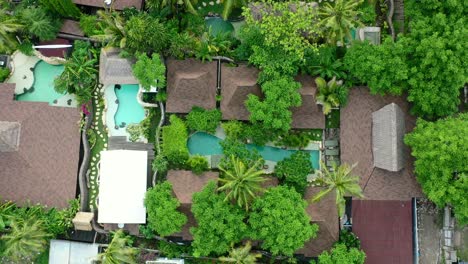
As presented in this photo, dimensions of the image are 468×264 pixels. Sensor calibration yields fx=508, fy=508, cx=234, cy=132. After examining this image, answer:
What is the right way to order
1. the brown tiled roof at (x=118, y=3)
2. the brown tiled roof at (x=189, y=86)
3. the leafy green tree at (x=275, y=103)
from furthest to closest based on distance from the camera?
the brown tiled roof at (x=118, y=3)
the brown tiled roof at (x=189, y=86)
the leafy green tree at (x=275, y=103)

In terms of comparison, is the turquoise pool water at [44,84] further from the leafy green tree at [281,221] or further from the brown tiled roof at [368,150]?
the brown tiled roof at [368,150]

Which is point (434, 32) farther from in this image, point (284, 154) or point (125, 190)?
point (125, 190)

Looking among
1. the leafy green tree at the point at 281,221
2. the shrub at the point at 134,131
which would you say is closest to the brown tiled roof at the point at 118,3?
the shrub at the point at 134,131

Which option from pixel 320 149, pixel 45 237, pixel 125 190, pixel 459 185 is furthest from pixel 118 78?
pixel 459 185

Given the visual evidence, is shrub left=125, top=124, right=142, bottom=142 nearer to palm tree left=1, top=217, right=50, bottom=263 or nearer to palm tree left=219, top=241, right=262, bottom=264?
palm tree left=1, top=217, right=50, bottom=263

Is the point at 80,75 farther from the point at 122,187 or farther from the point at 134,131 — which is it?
the point at 122,187
